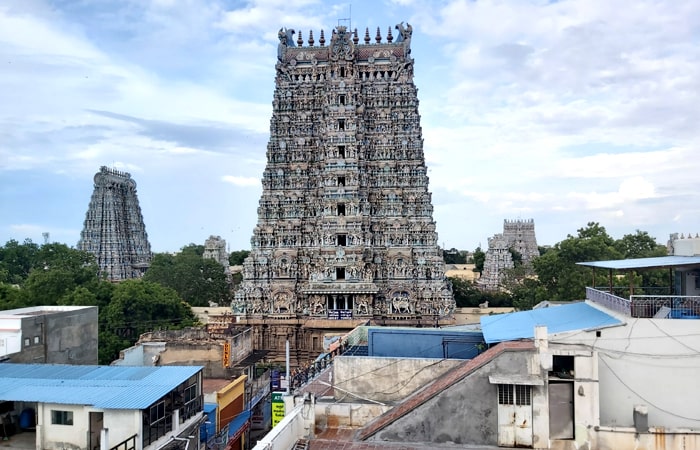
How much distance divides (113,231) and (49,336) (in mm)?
54311

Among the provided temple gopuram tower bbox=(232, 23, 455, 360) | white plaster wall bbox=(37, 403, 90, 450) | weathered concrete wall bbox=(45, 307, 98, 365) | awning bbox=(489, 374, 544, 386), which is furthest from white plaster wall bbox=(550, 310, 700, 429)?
temple gopuram tower bbox=(232, 23, 455, 360)

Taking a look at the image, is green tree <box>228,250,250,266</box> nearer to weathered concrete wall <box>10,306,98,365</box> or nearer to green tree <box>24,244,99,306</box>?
green tree <box>24,244,99,306</box>

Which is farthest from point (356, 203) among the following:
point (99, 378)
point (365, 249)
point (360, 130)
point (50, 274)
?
point (99, 378)

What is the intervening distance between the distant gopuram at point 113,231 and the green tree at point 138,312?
28874mm

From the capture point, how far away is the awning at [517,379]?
12.8m

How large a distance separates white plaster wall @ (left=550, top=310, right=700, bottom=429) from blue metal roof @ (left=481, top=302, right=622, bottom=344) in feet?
1.37

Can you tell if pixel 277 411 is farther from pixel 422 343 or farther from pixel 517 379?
pixel 517 379

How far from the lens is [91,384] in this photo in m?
16.6

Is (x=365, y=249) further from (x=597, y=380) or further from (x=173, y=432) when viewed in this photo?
(x=597, y=380)

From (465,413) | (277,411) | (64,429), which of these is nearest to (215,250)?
(277,411)

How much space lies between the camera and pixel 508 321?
59.8 ft

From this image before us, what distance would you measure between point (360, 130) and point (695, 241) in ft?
107

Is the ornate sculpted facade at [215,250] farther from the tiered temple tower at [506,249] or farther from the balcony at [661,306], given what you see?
the balcony at [661,306]

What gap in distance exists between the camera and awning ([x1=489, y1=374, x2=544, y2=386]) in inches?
503
